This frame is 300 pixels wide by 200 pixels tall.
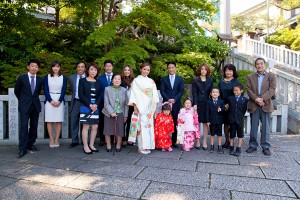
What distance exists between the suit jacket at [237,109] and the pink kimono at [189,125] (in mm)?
728

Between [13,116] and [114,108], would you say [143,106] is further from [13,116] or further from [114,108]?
[13,116]

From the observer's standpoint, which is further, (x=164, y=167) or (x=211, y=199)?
(x=164, y=167)

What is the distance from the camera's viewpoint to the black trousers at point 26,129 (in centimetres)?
521

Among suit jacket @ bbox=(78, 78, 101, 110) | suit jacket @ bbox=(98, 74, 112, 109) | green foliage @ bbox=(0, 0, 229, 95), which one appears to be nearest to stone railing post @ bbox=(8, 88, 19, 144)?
suit jacket @ bbox=(78, 78, 101, 110)

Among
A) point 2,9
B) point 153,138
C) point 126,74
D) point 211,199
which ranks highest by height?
point 2,9

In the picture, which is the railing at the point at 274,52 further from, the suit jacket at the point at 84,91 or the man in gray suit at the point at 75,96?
the suit jacket at the point at 84,91

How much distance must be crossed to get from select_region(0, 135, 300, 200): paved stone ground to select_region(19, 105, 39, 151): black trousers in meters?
0.26

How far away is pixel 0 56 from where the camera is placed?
32.5 feet

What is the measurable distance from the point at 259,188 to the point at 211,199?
0.78 metres

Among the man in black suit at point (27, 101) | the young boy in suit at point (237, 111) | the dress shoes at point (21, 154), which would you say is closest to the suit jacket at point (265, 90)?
the young boy in suit at point (237, 111)

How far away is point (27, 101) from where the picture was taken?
17.3 ft

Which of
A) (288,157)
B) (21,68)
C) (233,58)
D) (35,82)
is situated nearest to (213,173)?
(288,157)

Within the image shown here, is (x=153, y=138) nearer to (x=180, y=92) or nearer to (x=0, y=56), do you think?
(x=180, y=92)

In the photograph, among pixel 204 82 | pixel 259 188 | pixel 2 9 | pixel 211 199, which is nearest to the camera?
pixel 211 199
